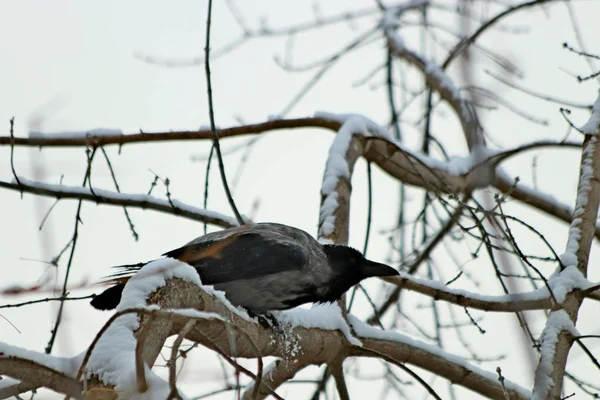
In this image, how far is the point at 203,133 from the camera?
237 inches

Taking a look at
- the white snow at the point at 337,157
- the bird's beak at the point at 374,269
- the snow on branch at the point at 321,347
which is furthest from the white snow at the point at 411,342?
the white snow at the point at 337,157

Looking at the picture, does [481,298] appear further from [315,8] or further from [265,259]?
[315,8]

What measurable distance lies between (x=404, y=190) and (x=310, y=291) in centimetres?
280

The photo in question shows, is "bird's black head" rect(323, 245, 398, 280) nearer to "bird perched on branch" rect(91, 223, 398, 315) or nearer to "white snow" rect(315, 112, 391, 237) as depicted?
"bird perched on branch" rect(91, 223, 398, 315)

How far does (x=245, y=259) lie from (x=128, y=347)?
2.67 m

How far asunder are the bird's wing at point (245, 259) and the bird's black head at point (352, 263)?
0.98 ft

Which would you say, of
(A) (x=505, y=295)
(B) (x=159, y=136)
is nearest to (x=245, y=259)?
(B) (x=159, y=136)

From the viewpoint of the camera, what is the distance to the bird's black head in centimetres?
559

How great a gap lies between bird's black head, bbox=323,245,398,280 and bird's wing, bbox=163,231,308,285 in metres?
0.30

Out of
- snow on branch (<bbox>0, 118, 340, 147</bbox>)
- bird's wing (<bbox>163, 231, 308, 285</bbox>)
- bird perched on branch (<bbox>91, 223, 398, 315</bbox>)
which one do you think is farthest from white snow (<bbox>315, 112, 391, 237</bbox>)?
bird's wing (<bbox>163, 231, 308, 285</bbox>)

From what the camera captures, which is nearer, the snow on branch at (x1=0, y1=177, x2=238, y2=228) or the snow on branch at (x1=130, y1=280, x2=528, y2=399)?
the snow on branch at (x1=130, y1=280, x2=528, y2=399)

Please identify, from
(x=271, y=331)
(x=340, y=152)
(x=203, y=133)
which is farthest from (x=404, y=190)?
(x=271, y=331)

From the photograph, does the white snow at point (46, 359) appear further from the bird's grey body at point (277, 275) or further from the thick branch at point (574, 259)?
the bird's grey body at point (277, 275)

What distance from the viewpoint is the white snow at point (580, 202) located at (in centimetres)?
432
